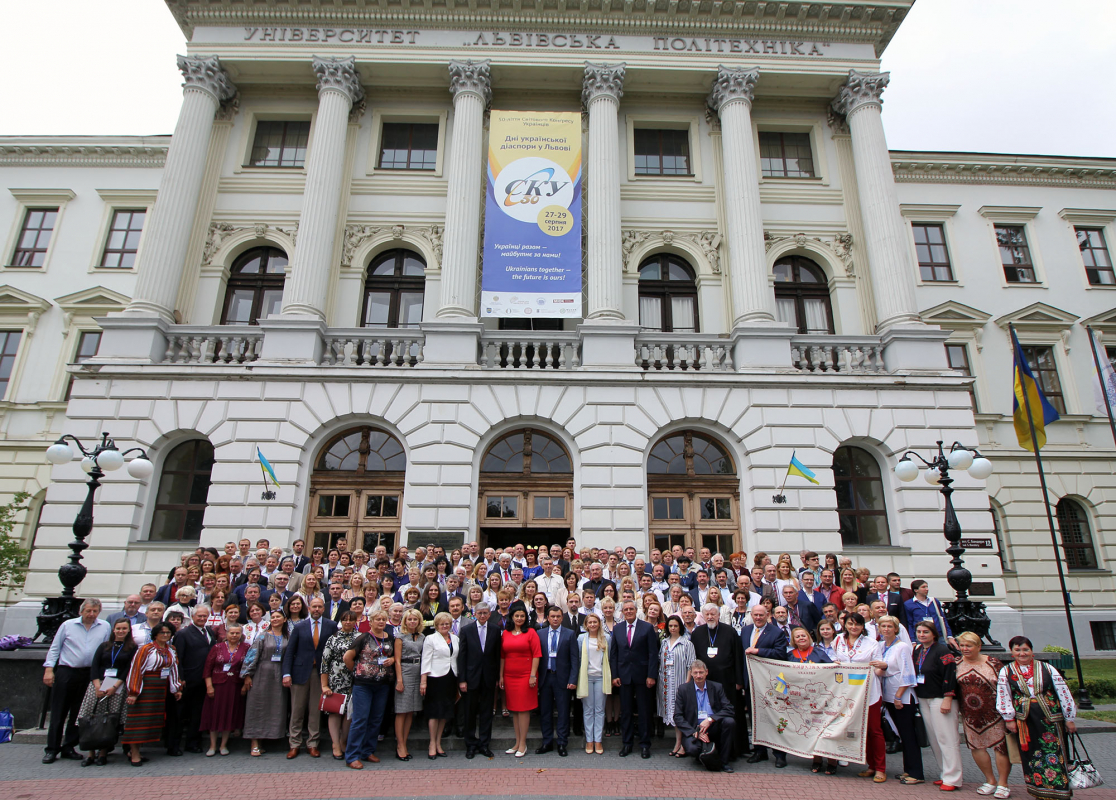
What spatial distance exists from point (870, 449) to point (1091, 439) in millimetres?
12984

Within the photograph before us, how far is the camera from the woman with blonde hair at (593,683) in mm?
8875

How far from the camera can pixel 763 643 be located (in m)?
8.92

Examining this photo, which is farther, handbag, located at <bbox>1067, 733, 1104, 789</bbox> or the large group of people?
the large group of people

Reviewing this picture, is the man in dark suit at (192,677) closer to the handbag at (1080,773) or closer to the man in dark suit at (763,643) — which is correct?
the man in dark suit at (763,643)

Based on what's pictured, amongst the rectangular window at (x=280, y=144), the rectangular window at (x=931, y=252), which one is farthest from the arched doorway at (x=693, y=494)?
the rectangular window at (x=280, y=144)

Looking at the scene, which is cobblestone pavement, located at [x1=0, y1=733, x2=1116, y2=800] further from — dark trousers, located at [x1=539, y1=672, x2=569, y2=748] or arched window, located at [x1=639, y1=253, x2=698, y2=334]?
arched window, located at [x1=639, y1=253, x2=698, y2=334]

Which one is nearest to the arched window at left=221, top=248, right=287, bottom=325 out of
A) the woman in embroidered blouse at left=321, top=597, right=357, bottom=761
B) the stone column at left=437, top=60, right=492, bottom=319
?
the stone column at left=437, top=60, right=492, bottom=319

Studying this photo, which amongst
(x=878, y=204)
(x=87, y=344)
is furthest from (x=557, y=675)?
(x=87, y=344)

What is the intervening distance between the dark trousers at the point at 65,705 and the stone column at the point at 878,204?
1969cm

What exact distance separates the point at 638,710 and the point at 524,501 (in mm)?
8662

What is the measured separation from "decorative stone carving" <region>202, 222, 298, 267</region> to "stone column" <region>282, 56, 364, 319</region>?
1156 mm

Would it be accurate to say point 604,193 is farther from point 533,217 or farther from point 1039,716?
point 1039,716

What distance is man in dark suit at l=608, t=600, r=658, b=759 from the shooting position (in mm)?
8859

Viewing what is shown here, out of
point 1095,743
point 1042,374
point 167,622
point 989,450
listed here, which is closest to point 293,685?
point 167,622
